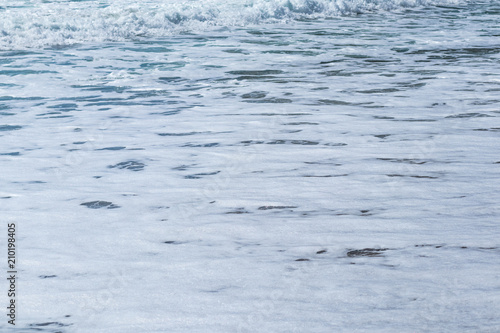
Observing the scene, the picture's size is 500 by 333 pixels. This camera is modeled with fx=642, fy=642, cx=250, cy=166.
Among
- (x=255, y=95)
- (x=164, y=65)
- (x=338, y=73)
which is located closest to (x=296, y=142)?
(x=255, y=95)

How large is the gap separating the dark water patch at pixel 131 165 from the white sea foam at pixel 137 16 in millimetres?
7454

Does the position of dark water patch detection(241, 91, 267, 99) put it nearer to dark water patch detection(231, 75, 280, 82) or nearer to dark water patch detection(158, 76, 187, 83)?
dark water patch detection(231, 75, 280, 82)

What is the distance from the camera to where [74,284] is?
9.05 feet

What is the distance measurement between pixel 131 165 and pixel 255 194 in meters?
1.05

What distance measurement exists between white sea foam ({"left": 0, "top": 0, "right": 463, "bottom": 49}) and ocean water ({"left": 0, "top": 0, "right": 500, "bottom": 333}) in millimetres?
3187

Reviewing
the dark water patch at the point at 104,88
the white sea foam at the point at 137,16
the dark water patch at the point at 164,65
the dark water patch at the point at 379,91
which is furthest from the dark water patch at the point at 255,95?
the white sea foam at the point at 137,16

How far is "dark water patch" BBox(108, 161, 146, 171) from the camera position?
14.2ft

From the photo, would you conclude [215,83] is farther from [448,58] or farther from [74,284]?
[74,284]

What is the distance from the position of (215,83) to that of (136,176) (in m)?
3.46

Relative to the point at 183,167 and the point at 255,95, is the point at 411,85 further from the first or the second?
the point at 183,167

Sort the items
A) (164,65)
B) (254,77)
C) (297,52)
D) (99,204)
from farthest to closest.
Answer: (297,52) → (164,65) → (254,77) → (99,204)

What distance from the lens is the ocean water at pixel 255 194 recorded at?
2.57 meters

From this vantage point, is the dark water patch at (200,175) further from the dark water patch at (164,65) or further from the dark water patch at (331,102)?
the dark water patch at (164,65)

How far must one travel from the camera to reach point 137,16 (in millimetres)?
13297
